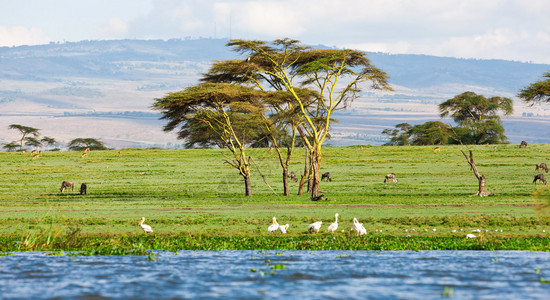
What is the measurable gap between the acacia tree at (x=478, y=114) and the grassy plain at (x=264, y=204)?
2745 centimetres

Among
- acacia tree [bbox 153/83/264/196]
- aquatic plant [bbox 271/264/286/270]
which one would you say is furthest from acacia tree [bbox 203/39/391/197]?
aquatic plant [bbox 271/264/286/270]

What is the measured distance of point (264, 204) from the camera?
4097 cm

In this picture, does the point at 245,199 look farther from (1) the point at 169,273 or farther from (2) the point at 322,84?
(1) the point at 169,273

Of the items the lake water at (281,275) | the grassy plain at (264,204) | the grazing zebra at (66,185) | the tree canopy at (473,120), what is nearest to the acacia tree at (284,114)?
the grassy plain at (264,204)

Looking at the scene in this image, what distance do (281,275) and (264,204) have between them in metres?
22.2

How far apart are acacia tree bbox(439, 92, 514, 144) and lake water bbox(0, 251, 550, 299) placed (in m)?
87.6

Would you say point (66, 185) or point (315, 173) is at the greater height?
point (315, 173)

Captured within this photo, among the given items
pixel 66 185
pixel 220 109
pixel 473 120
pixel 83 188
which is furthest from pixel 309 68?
pixel 473 120

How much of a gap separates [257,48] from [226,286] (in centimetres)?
3110

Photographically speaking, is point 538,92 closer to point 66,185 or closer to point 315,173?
point 315,173

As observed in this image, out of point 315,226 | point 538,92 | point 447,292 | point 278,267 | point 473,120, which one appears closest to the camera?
point 447,292

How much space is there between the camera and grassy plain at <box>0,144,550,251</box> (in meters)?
25.8

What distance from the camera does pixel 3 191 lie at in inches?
2066

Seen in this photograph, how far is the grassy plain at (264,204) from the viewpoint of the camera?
25781 millimetres
